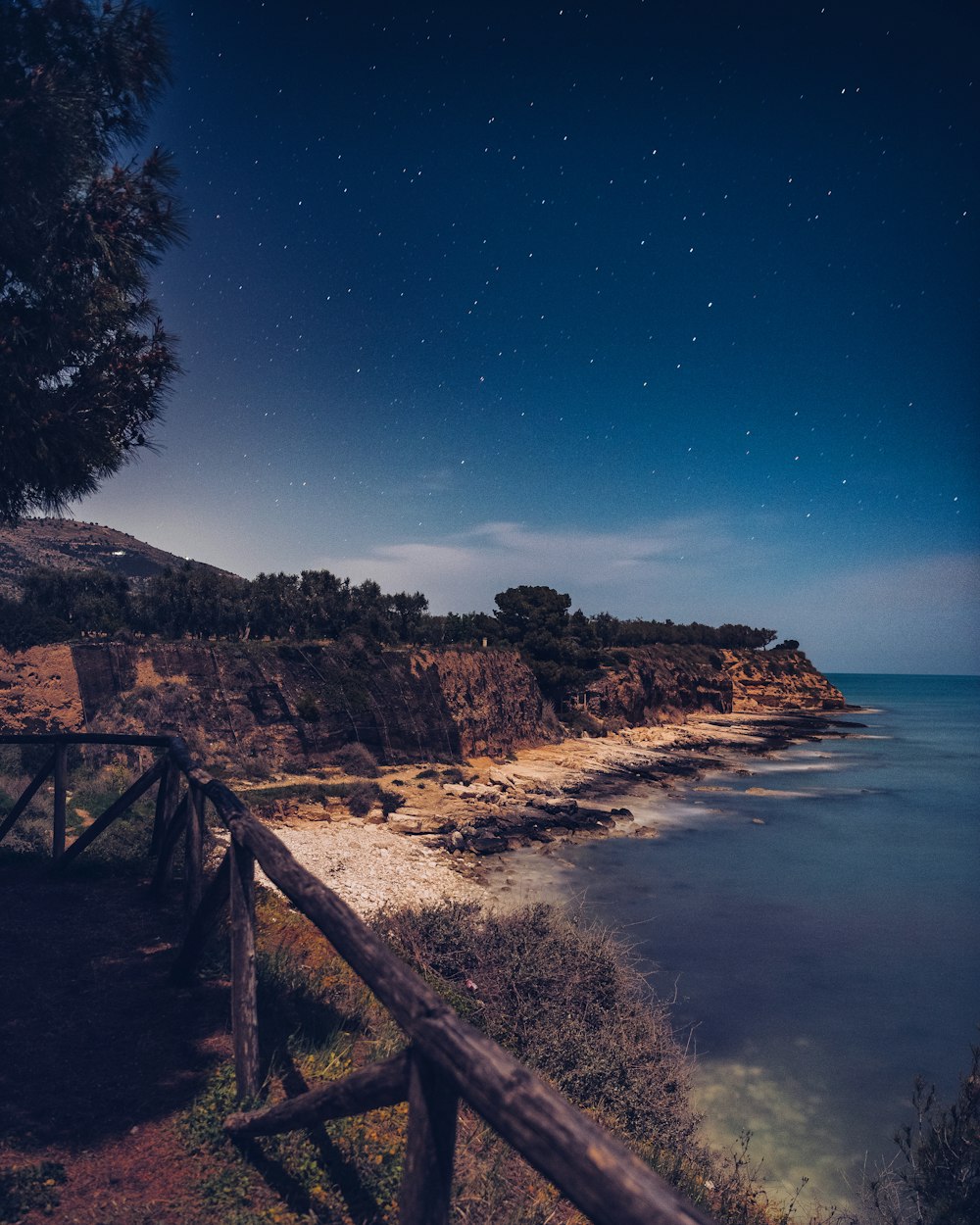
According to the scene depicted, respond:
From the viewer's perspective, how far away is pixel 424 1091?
2.52m

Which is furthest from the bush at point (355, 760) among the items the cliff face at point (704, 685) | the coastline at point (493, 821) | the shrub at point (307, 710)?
the cliff face at point (704, 685)

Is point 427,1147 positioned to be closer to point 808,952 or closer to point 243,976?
point 243,976

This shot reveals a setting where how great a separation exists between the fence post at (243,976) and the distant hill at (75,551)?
6669 cm

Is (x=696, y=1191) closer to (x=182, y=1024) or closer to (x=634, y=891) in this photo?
(x=182, y=1024)

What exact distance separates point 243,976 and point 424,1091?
7.89 feet

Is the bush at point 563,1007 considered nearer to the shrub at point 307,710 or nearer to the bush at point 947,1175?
the bush at point 947,1175

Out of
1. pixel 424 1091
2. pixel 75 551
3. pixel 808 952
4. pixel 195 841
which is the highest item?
pixel 75 551

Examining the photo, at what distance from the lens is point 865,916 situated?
1859 cm

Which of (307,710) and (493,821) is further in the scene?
(307,710)

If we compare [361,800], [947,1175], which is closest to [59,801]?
[947,1175]

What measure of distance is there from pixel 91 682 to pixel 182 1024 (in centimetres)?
2059

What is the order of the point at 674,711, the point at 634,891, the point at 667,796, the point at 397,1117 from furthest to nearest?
the point at 674,711 < the point at 667,796 < the point at 634,891 < the point at 397,1117

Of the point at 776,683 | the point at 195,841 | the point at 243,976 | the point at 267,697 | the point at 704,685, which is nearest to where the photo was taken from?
the point at 243,976

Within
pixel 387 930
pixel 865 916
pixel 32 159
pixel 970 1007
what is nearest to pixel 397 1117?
pixel 387 930
